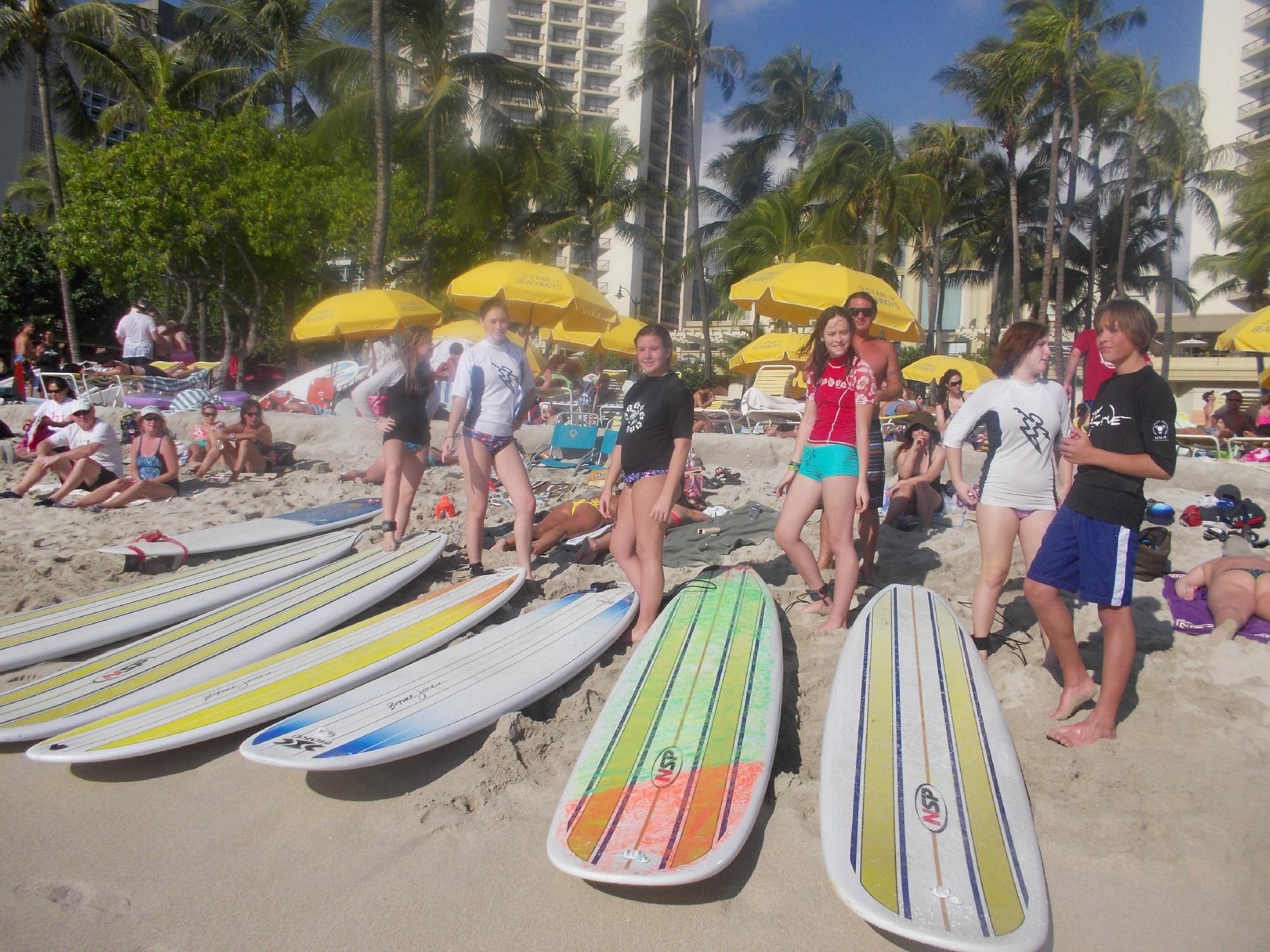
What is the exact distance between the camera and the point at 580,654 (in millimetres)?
3770

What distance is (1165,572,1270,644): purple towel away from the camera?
12.5ft

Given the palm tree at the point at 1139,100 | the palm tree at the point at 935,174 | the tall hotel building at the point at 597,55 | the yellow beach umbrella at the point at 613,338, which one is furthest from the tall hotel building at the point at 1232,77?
the yellow beach umbrella at the point at 613,338

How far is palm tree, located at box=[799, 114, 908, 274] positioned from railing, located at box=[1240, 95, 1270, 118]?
30709 mm

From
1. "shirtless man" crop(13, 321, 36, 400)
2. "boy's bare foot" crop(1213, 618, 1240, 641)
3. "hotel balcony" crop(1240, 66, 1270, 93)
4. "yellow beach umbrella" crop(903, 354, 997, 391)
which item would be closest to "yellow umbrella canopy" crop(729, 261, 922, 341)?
"yellow beach umbrella" crop(903, 354, 997, 391)

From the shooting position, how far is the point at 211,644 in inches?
157

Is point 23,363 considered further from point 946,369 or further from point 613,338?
point 946,369

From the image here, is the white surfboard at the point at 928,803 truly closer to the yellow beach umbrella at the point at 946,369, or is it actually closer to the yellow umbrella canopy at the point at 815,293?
the yellow umbrella canopy at the point at 815,293

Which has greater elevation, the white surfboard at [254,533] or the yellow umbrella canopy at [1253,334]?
the yellow umbrella canopy at [1253,334]

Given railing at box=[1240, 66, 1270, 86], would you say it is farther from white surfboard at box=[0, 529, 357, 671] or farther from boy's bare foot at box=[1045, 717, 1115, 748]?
white surfboard at box=[0, 529, 357, 671]

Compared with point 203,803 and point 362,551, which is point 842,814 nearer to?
point 203,803

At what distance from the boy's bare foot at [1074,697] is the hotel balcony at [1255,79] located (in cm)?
5148

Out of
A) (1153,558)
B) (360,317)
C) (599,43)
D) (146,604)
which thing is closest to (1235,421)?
(1153,558)

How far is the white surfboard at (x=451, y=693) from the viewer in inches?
108

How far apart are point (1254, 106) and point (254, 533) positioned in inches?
2062
